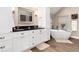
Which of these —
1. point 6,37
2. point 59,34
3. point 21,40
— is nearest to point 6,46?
point 6,37

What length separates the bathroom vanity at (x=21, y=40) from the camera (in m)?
1.57

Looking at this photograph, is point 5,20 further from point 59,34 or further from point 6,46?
point 59,34

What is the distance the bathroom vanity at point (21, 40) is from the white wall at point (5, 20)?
0.09 metres

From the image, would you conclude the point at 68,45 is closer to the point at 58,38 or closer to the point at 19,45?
the point at 58,38

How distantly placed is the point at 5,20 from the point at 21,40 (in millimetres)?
610

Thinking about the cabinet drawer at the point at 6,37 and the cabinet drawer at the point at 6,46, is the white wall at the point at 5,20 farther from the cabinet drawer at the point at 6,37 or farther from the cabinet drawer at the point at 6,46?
the cabinet drawer at the point at 6,46

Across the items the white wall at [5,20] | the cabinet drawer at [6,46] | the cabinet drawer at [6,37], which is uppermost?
the white wall at [5,20]

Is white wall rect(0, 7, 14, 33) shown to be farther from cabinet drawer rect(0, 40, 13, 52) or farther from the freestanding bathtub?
the freestanding bathtub

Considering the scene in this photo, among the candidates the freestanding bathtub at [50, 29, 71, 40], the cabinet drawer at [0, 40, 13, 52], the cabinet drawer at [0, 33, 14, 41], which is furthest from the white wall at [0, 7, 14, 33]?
the freestanding bathtub at [50, 29, 71, 40]

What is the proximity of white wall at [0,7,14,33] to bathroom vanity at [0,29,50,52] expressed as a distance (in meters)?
0.09

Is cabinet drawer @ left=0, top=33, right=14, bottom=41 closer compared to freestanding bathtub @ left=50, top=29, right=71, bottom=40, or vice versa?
cabinet drawer @ left=0, top=33, right=14, bottom=41

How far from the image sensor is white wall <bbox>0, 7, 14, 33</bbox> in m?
1.51

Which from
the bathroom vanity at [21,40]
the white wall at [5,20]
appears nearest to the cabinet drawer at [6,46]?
the bathroom vanity at [21,40]
